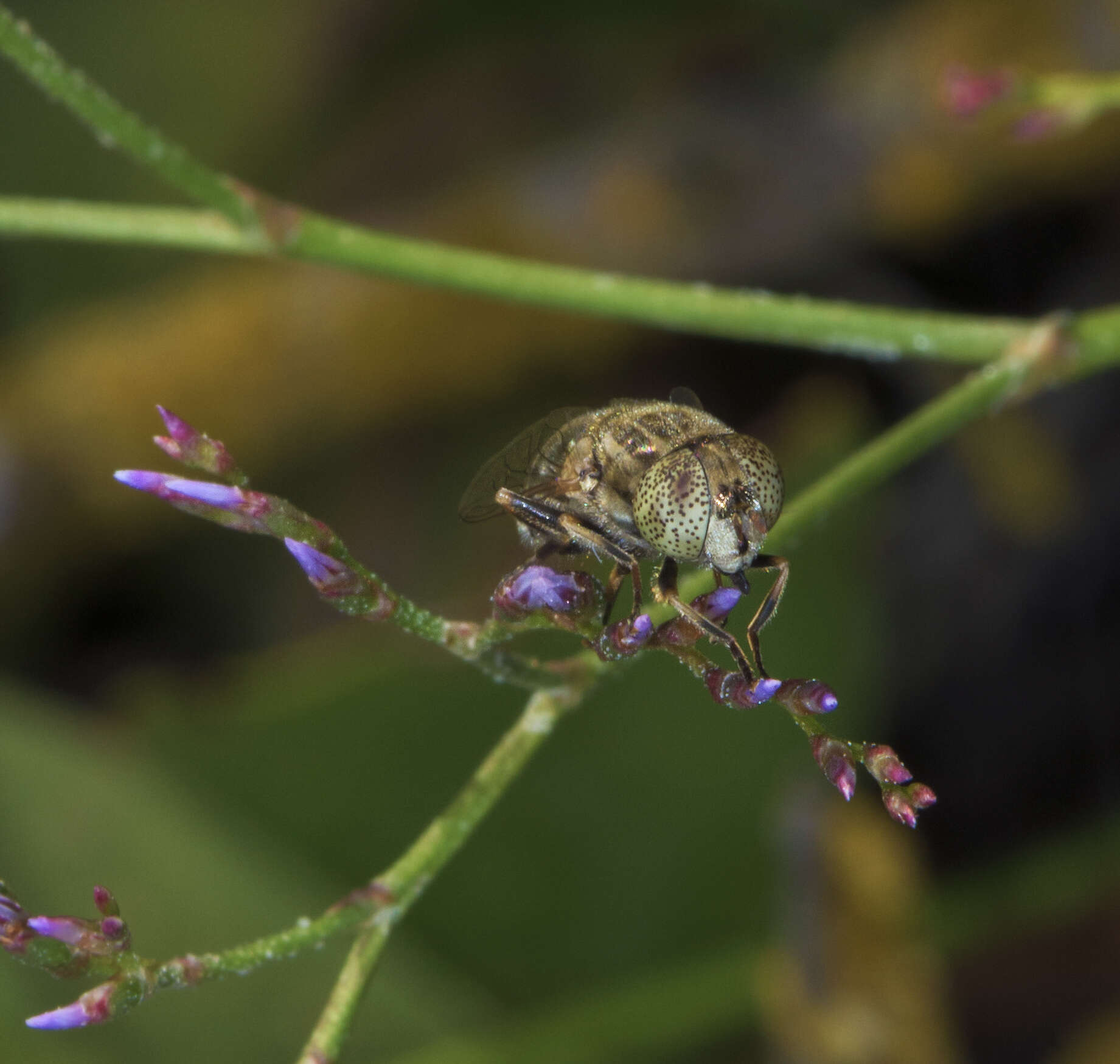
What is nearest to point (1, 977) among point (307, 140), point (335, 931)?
point (335, 931)

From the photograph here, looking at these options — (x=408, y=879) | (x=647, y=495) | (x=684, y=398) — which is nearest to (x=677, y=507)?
(x=647, y=495)

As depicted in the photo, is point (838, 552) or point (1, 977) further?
point (838, 552)

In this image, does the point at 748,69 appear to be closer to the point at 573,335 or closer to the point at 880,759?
the point at 573,335

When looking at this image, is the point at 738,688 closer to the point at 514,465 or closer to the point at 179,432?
the point at 514,465

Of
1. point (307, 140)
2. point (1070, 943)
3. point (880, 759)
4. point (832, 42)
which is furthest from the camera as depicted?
point (307, 140)

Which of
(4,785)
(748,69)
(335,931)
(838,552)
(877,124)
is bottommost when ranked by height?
(335,931)

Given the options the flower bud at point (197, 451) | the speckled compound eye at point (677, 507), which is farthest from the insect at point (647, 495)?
the flower bud at point (197, 451)

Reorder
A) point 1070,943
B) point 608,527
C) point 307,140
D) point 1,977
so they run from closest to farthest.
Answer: point 608,527 → point 1,977 → point 1070,943 → point 307,140
